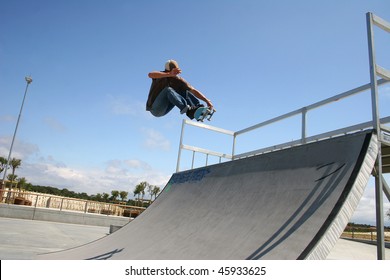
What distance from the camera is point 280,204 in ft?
10.4

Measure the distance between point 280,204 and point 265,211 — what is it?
8.0 inches

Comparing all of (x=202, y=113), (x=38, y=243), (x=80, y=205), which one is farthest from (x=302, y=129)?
(x=80, y=205)

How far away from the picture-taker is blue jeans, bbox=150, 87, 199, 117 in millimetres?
4688

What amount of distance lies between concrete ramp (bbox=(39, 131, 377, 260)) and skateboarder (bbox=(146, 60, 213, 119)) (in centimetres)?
125

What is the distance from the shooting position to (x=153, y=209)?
6.10 m

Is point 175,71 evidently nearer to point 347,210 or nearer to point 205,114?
point 205,114

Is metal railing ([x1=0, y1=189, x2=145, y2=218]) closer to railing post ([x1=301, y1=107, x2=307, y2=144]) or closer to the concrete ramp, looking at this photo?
the concrete ramp

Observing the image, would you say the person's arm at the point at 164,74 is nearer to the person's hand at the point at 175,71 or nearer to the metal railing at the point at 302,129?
the person's hand at the point at 175,71

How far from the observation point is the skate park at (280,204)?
97.5 inches

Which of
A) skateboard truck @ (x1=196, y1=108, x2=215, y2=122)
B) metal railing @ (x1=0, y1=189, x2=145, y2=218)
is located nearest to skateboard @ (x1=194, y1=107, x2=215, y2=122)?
skateboard truck @ (x1=196, y1=108, x2=215, y2=122)

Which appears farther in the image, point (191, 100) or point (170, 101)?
point (191, 100)

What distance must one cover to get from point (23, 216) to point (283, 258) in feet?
58.6

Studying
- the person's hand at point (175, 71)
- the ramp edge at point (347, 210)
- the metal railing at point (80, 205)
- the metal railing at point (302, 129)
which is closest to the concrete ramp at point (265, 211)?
the ramp edge at point (347, 210)
